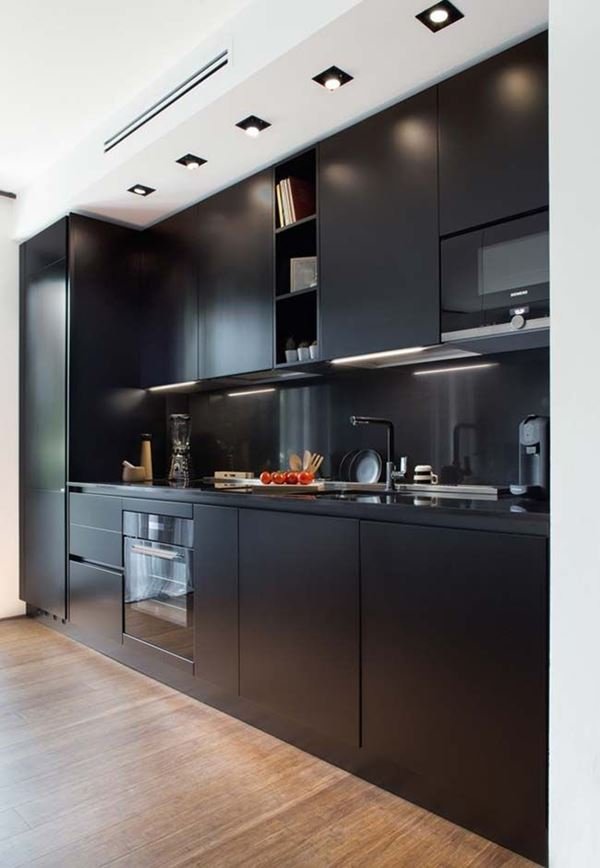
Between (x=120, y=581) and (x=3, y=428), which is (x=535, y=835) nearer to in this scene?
(x=120, y=581)

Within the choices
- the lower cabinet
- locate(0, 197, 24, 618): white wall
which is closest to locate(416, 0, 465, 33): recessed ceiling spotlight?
the lower cabinet

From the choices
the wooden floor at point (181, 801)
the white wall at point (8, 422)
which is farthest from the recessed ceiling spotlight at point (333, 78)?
the white wall at point (8, 422)

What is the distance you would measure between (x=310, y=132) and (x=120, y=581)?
2.37 m

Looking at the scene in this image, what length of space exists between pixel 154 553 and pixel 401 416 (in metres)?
1.35

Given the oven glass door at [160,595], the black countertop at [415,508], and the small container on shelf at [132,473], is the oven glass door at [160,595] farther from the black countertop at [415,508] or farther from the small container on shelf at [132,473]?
the small container on shelf at [132,473]

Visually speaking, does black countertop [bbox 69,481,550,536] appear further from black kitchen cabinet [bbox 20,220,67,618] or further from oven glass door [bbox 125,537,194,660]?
black kitchen cabinet [bbox 20,220,67,618]

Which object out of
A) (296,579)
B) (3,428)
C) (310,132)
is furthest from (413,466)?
(3,428)

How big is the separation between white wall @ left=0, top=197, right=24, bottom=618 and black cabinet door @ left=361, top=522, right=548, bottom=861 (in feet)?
10.2

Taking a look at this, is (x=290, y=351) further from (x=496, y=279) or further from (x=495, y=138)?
(x=495, y=138)

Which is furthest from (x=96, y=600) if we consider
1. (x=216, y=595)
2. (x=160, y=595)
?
(x=216, y=595)

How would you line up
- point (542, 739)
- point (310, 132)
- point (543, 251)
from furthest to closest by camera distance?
point (310, 132) → point (543, 251) → point (542, 739)

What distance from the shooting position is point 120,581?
10.4ft

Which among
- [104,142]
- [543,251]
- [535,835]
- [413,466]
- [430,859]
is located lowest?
[430,859]

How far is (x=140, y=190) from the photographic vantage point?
327cm
